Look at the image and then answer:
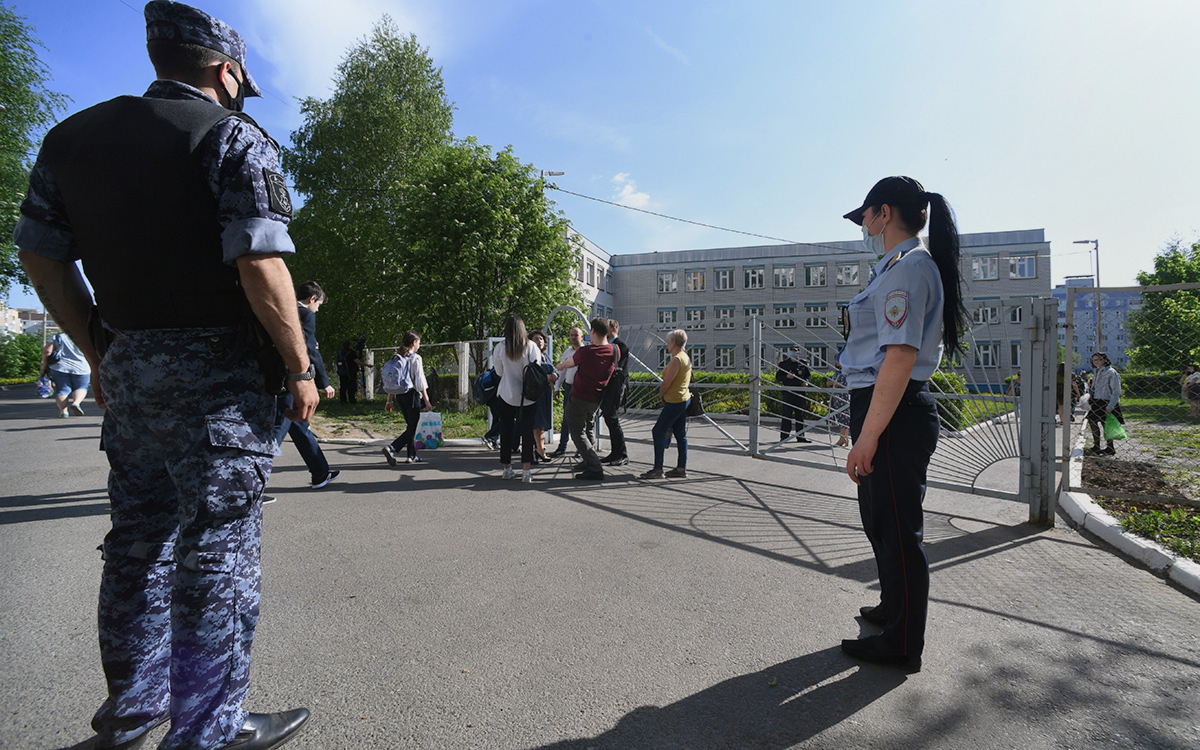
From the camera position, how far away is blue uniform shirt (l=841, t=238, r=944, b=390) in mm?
2447

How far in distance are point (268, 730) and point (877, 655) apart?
2385 mm

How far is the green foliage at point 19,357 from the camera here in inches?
1836

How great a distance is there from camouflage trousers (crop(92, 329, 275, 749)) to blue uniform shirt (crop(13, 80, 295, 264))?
0.33m

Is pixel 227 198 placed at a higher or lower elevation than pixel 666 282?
lower

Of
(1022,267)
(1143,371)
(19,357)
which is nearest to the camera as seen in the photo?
(1143,371)

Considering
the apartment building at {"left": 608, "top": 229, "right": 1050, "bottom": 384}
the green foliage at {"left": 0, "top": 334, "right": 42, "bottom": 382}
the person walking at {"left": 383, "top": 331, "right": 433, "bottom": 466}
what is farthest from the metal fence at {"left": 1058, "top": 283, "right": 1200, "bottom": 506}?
the green foliage at {"left": 0, "top": 334, "right": 42, "bottom": 382}

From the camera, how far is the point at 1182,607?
10.9 ft

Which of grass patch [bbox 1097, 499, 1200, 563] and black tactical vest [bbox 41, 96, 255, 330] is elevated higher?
black tactical vest [bbox 41, 96, 255, 330]

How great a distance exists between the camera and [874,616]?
9.99ft

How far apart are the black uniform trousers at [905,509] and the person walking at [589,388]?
15.5 feet

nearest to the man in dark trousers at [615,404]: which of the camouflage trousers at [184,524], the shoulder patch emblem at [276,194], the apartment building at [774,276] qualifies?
the shoulder patch emblem at [276,194]

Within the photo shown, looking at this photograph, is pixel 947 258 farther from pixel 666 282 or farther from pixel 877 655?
pixel 666 282

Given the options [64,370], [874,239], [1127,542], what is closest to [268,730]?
[874,239]

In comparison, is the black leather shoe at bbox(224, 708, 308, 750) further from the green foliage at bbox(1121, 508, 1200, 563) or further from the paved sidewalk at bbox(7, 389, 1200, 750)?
the green foliage at bbox(1121, 508, 1200, 563)
